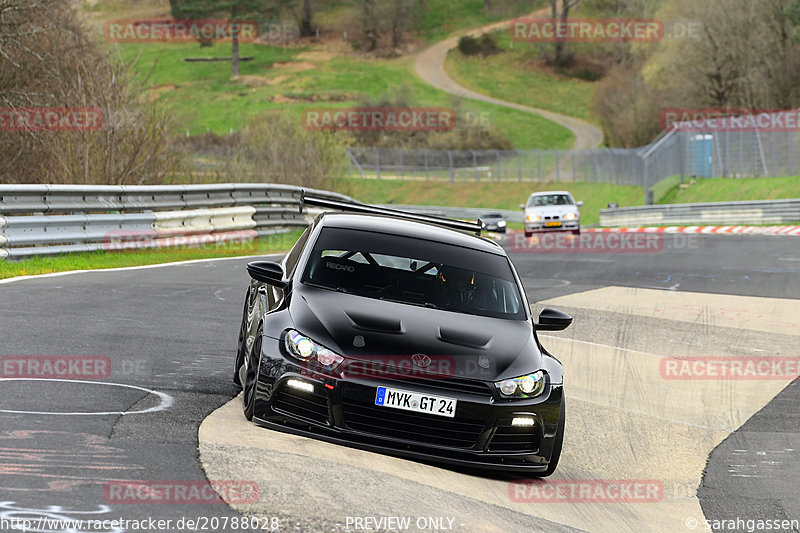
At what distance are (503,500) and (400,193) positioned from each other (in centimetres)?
7429

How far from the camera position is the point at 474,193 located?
77750 mm

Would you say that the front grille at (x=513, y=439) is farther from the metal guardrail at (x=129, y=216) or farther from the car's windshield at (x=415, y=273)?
the metal guardrail at (x=129, y=216)

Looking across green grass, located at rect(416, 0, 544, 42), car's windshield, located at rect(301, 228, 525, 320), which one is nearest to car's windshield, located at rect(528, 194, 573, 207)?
car's windshield, located at rect(301, 228, 525, 320)

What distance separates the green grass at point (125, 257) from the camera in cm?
1669

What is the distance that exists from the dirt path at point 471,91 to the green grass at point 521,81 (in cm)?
123

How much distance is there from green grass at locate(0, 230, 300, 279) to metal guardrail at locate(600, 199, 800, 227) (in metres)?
21.4

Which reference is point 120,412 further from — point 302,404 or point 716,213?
point 716,213

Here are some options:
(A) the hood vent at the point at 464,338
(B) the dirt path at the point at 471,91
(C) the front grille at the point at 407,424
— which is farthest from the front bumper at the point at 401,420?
(B) the dirt path at the point at 471,91

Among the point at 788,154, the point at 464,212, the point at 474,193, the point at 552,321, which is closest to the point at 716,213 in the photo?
the point at 788,154

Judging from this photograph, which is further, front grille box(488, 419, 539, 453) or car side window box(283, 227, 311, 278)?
car side window box(283, 227, 311, 278)

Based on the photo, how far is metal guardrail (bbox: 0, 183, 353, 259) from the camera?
17203 mm

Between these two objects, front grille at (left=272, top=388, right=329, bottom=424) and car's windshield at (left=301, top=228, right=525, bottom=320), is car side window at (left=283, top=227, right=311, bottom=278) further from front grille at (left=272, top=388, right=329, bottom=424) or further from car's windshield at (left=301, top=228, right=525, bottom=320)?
front grille at (left=272, top=388, right=329, bottom=424)

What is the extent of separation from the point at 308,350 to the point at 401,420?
0.71 meters

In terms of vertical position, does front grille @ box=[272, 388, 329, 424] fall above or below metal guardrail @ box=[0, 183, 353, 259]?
above
